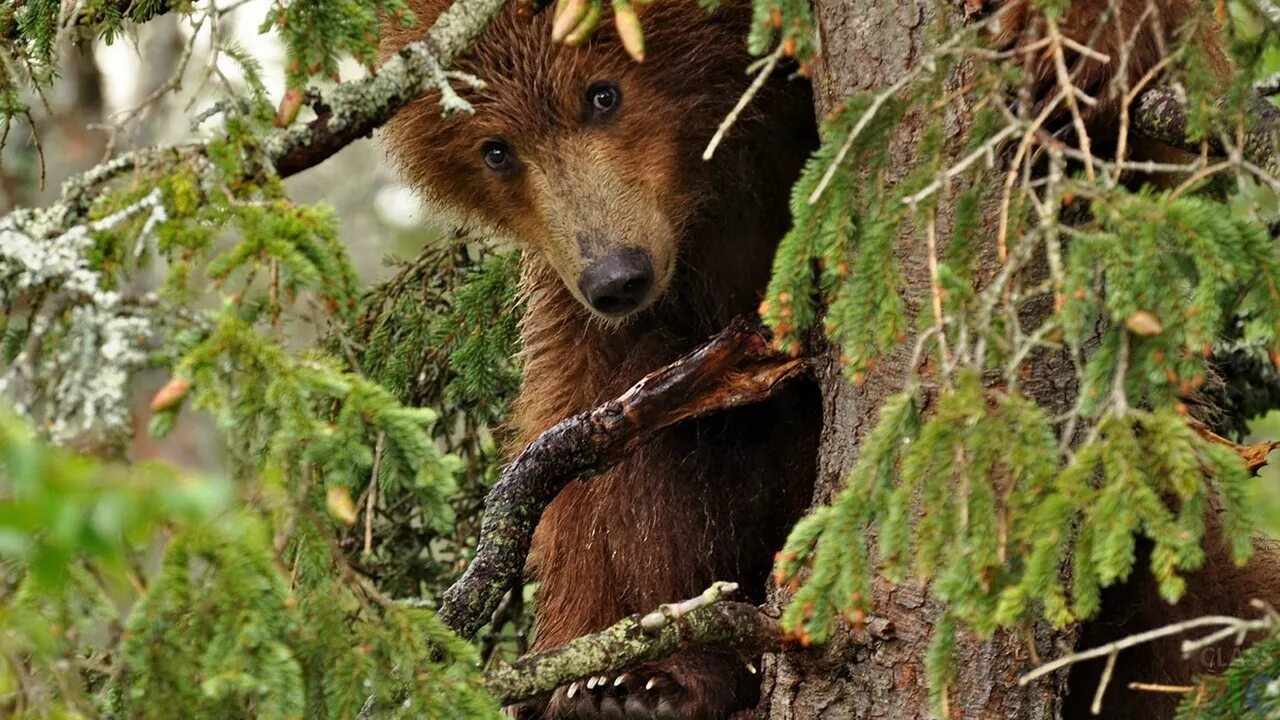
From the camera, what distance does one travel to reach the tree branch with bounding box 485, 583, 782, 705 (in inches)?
112

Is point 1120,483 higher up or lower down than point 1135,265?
lower down

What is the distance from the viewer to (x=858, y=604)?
231 centimetres

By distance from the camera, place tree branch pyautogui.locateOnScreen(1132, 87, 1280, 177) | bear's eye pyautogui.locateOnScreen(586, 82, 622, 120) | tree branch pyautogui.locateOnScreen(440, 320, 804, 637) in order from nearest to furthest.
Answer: tree branch pyautogui.locateOnScreen(1132, 87, 1280, 177)
tree branch pyautogui.locateOnScreen(440, 320, 804, 637)
bear's eye pyautogui.locateOnScreen(586, 82, 622, 120)

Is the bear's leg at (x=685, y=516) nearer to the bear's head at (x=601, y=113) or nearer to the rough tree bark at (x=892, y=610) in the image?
the bear's head at (x=601, y=113)

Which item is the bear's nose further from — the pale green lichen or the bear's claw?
the pale green lichen

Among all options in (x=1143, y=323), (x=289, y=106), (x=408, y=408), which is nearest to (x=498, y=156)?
(x=289, y=106)

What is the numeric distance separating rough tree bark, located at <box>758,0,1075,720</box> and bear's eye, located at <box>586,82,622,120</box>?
1.11 metres

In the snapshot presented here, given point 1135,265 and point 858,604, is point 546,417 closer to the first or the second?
point 858,604

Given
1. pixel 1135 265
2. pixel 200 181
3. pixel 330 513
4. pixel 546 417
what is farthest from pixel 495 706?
pixel 546 417

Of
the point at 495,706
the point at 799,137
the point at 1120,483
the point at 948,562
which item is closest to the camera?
the point at 1120,483

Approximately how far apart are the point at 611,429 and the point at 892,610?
90cm

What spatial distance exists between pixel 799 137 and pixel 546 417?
121cm

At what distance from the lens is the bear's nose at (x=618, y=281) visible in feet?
12.5

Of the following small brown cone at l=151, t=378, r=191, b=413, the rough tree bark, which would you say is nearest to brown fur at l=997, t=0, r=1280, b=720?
the rough tree bark
